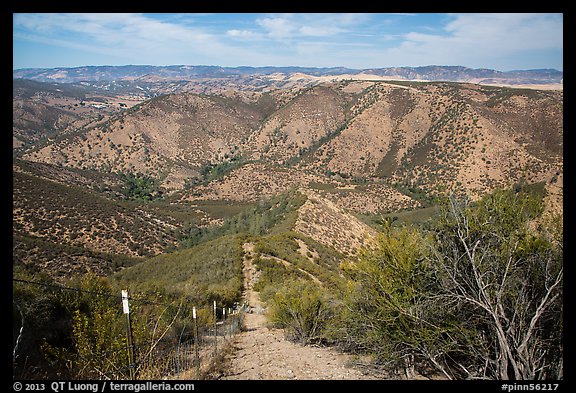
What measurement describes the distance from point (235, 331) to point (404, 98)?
332 feet

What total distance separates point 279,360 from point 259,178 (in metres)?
67.2

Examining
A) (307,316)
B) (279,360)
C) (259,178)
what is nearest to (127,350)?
(279,360)

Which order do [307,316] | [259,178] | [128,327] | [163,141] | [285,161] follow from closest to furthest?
1. [128,327]
2. [307,316]
3. [259,178]
4. [285,161]
5. [163,141]

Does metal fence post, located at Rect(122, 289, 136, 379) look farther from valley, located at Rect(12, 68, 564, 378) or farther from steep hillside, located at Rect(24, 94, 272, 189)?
steep hillside, located at Rect(24, 94, 272, 189)

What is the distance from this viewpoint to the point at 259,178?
7544 cm

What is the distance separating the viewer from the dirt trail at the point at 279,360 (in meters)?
7.38

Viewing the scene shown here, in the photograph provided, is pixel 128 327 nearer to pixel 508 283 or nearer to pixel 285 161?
pixel 508 283

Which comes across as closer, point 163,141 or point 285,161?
point 285,161

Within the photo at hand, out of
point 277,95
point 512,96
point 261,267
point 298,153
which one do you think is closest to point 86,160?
point 298,153

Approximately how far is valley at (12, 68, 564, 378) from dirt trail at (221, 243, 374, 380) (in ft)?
0.92

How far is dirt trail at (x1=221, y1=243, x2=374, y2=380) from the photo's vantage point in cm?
738

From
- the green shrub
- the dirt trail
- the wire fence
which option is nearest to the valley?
the dirt trail

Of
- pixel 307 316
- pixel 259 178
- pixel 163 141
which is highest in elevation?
pixel 163 141
